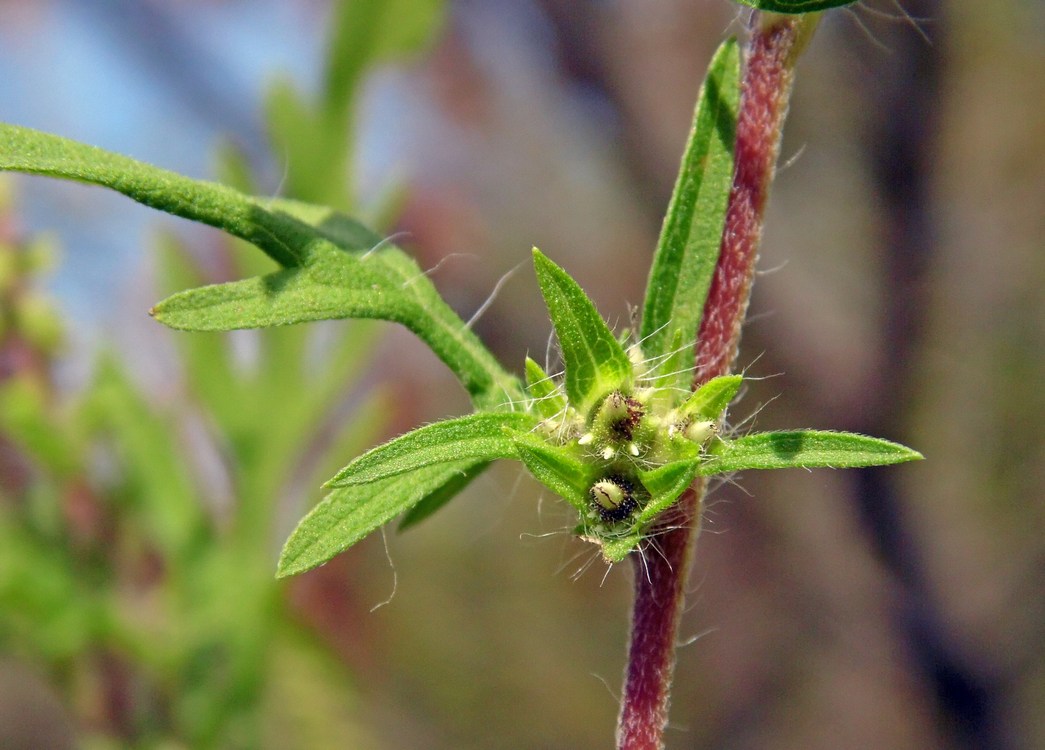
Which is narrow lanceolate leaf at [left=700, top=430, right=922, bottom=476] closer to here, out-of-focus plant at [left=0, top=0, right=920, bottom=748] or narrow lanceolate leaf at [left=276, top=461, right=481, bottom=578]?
out-of-focus plant at [left=0, top=0, right=920, bottom=748]

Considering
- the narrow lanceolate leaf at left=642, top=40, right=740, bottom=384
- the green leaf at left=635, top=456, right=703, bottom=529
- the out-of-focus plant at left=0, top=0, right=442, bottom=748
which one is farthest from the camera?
the out-of-focus plant at left=0, top=0, right=442, bottom=748

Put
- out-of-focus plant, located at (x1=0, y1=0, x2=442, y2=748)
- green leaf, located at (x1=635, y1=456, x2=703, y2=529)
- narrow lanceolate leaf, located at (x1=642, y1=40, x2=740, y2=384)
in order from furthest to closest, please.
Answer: out-of-focus plant, located at (x1=0, y1=0, x2=442, y2=748) < narrow lanceolate leaf, located at (x1=642, y1=40, x2=740, y2=384) < green leaf, located at (x1=635, y1=456, x2=703, y2=529)

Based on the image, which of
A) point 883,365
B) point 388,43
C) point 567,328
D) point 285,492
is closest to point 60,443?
point 285,492

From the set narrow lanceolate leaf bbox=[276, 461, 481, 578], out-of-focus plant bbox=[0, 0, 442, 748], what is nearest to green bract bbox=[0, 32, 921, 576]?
narrow lanceolate leaf bbox=[276, 461, 481, 578]

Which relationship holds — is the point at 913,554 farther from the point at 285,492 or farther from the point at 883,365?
the point at 285,492

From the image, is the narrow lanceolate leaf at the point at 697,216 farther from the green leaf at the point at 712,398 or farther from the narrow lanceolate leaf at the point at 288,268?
the narrow lanceolate leaf at the point at 288,268

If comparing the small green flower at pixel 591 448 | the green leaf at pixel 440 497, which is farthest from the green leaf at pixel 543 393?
the green leaf at pixel 440 497

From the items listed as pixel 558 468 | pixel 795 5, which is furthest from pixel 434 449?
pixel 795 5
